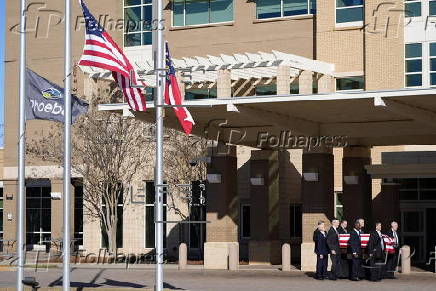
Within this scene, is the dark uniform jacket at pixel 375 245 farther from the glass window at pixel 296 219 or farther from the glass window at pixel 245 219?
the glass window at pixel 245 219

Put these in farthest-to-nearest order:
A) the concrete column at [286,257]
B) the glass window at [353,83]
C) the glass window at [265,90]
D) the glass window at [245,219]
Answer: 1. the glass window at [245,219]
2. the glass window at [265,90]
3. the glass window at [353,83]
4. the concrete column at [286,257]

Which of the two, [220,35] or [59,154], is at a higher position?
[220,35]

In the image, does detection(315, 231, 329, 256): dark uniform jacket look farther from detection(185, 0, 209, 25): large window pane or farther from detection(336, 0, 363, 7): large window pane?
detection(185, 0, 209, 25): large window pane

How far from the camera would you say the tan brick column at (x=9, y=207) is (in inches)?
2034

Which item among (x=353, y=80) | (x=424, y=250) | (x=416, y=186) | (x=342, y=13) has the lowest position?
(x=424, y=250)

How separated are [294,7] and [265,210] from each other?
11.0 meters

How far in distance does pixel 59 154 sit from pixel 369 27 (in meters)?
14.6

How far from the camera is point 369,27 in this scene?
134 ft

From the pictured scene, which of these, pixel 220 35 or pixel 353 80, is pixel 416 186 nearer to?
pixel 353 80

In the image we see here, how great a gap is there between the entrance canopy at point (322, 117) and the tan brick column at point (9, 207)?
20309mm

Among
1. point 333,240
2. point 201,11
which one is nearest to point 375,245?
point 333,240

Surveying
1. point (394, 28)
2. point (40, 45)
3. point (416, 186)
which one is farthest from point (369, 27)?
point (40, 45)

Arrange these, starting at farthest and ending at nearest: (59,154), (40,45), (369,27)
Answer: (40,45)
(59,154)
(369,27)

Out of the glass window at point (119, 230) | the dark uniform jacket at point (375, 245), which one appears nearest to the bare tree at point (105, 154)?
the glass window at point (119, 230)
